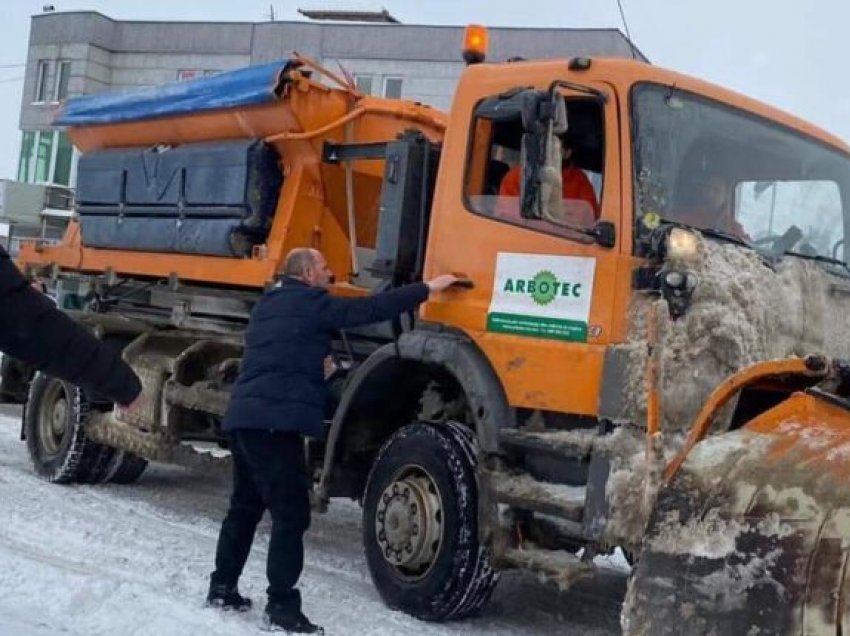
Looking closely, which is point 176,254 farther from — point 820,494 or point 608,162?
point 820,494

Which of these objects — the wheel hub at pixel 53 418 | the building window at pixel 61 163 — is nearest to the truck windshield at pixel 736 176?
the wheel hub at pixel 53 418

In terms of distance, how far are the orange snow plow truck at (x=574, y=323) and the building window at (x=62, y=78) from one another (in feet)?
92.6

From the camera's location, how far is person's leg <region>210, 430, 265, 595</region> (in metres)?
5.18

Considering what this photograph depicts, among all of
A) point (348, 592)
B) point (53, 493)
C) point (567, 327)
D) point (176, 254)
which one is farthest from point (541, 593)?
point (53, 493)

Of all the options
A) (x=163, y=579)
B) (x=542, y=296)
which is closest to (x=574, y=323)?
(x=542, y=296)

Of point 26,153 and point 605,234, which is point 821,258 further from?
point 26,153

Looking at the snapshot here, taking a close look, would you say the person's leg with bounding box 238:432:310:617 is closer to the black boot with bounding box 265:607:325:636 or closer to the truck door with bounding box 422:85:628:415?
the black boot with bounding box 265:607:325:636

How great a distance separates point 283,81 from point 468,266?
1932mm

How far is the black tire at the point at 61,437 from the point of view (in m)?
8.38

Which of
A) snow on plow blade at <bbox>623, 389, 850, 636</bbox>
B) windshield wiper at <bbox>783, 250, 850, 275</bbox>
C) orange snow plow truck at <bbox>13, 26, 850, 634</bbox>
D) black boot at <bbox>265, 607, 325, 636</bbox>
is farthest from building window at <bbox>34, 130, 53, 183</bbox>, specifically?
snow on plow blade at <bbox>623, 389, 850, 636</bbox>

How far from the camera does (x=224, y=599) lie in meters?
5.15

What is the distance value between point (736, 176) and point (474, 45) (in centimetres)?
160

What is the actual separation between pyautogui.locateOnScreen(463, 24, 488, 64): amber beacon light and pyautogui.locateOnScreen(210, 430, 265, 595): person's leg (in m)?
2.34

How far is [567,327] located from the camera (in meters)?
4.94
